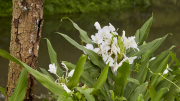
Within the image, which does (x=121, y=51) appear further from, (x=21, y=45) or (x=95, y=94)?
(x=21, y=45)

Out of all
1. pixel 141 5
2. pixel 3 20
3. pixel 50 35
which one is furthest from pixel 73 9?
pixel 141 5

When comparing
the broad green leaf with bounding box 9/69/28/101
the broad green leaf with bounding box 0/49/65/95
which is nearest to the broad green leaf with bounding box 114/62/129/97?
the broad green leaf with bounding box 0/49/65/95

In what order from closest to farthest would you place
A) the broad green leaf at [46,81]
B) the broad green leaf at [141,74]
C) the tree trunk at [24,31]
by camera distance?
the broad green leaf at [46,81] → the broad green leaf at [141,74] → the tree trunk at [24,31]

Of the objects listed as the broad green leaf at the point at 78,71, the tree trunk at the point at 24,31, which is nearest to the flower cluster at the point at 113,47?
the broad green leaf at the point at 78,71

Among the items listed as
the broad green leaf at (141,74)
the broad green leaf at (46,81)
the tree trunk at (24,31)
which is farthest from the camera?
the tree trunk at (24,31)

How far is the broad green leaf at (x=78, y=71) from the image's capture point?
801 mm

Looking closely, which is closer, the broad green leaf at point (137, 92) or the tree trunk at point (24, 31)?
the broad green leaf at point (137, 92)

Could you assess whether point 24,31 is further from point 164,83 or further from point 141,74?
point 164,83

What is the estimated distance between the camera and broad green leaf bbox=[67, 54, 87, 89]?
0.80 metres

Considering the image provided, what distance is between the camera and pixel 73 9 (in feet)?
28.6

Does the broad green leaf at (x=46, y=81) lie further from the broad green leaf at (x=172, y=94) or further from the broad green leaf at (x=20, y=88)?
the broad green leaf at (x=172, y=94)

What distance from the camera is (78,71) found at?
0.83 meters

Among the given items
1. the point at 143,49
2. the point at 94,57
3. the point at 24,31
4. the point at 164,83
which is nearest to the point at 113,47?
the point at 94,57

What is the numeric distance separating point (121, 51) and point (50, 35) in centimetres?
429
